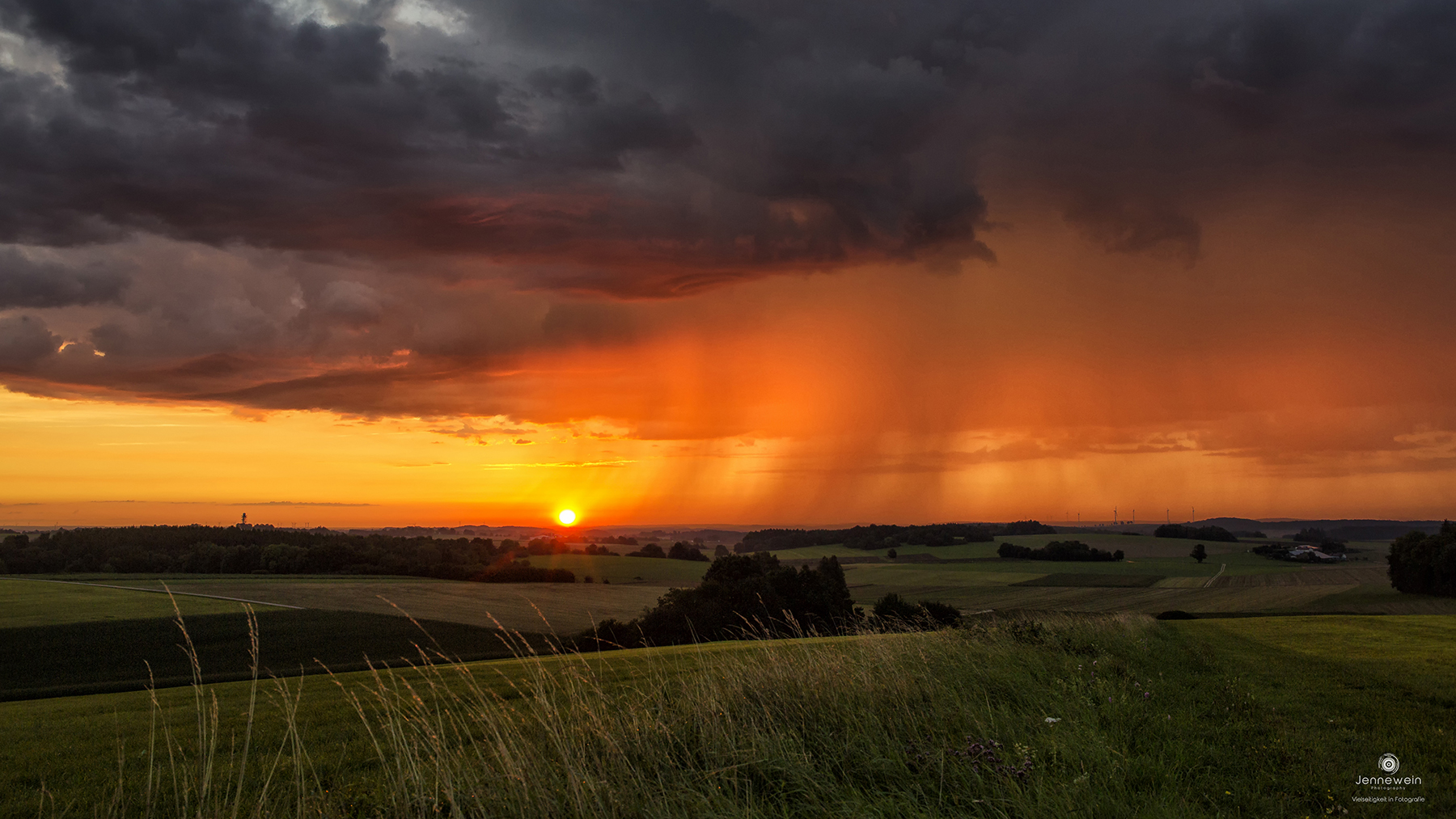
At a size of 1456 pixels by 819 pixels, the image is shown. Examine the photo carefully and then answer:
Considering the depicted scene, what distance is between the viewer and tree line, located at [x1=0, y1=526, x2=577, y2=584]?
88.9 m

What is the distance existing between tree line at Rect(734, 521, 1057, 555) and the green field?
127m

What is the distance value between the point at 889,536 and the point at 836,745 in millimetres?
144337

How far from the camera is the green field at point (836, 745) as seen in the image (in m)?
6.61

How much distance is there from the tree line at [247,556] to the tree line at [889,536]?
57399mm

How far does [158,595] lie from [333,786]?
67622 millimetres

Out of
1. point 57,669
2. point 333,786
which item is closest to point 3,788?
point 333,786

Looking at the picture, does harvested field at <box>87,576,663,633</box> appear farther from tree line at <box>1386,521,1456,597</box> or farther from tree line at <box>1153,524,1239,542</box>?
tree line at <box>1153,524,1239,542</box>

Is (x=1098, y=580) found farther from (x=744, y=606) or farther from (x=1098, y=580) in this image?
(x=744, y=606)

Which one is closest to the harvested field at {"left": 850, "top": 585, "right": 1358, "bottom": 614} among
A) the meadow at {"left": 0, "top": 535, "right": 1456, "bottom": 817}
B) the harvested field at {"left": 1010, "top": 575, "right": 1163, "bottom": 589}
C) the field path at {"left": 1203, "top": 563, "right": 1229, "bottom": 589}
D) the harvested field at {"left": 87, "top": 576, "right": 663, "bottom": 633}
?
the harvested field at {"left": 1010, "top": 575, "right": 1163, "bottom": 589}

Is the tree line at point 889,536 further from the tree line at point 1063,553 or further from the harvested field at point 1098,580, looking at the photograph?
the harvested field at point 1098,580

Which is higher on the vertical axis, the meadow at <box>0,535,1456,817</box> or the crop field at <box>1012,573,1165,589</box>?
the meadow at <box>0,535,1456,817</box>

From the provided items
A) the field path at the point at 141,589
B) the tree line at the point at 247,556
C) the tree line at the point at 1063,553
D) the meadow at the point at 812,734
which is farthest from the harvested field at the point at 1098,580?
the field path at the point at 141,589

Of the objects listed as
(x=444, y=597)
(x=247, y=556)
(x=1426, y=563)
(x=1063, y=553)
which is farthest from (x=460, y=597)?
(x=1063, y=553)
